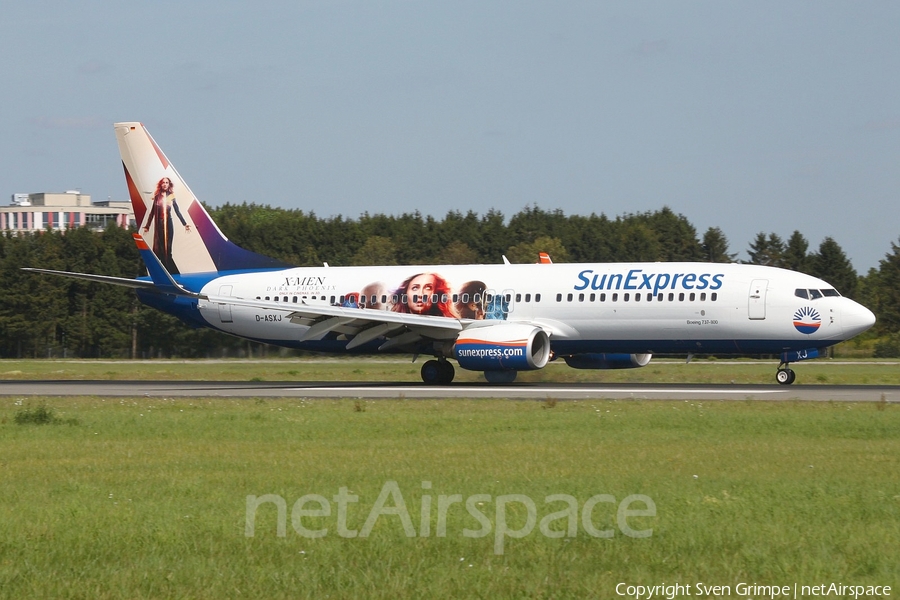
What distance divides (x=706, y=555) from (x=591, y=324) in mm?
25395

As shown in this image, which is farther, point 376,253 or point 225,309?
Answer: point 376,253

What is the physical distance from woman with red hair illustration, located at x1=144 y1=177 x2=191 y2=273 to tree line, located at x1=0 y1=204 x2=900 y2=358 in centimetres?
2912

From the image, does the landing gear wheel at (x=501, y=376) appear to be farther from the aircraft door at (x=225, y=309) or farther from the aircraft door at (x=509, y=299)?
the aircraft door at (x=225, y=309)

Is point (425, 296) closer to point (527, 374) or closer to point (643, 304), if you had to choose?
point (527, 374)

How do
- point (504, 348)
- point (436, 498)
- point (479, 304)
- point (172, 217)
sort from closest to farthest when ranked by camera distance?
point (436, 498), point (504, 348), point (479, 304), point (172, 217)

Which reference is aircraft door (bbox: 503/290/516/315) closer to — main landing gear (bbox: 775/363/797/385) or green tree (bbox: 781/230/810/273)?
main landing gear (bbox: 775/363/797/385)

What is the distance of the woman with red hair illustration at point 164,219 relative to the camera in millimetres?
41438

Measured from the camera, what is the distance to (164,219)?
→ 41531 mm

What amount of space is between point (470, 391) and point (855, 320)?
10.9 metres

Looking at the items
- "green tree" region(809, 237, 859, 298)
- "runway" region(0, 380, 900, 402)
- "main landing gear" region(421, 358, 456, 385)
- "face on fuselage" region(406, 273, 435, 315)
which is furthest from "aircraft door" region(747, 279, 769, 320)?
"green tree" region(809, 237, 859, 298)

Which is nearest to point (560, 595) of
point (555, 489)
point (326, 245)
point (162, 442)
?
point (555, 489)

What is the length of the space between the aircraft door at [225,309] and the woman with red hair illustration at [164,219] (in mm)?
2342

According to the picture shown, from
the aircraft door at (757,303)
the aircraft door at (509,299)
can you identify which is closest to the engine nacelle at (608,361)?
the aircraft door at (509,299)

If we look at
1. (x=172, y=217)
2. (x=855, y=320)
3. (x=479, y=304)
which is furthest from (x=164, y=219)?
Result: (x=855, y=320)
